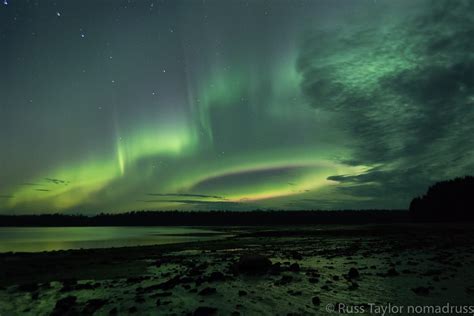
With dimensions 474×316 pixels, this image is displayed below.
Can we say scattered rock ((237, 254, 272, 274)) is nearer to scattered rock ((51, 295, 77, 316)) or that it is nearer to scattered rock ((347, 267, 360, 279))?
scattered rock ((347, 267, 360, 279))

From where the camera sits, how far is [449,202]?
352 ft

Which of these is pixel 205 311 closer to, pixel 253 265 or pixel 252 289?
pixel 252 289

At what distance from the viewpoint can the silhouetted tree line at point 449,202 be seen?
328 ft

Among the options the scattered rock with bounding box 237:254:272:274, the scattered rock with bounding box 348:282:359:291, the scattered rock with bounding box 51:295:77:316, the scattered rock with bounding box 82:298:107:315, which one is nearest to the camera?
the scattered rock with bounding box 82:298:107:315

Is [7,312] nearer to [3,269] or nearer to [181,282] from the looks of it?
[181,282]

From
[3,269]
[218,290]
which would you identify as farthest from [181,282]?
[3,269]

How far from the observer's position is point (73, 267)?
25922mm

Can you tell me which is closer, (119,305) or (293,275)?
(119,305)

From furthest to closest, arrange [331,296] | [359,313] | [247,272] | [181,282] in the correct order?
[247,272] → [181,282] → [331,296] → [359,313]

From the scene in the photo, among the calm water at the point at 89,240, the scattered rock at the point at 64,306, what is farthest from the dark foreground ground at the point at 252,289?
the calm water at the point at 89,240

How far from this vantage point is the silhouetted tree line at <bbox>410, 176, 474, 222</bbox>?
100 m

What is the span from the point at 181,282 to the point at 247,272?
14.4 ft

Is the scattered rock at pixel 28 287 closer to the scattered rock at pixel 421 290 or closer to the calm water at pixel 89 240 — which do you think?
the scattered rock at pixel 421 290

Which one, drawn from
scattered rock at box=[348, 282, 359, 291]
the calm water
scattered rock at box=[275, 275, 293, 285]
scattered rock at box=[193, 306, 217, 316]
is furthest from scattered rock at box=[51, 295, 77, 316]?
the calm water
